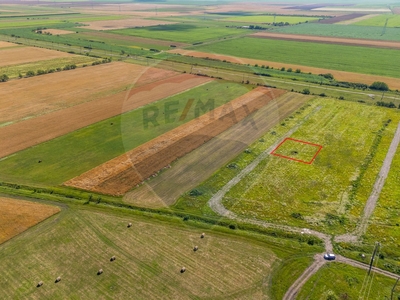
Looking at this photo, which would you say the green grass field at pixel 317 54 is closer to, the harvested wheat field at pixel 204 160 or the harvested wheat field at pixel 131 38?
the harvested wheat field at pixel 131 38

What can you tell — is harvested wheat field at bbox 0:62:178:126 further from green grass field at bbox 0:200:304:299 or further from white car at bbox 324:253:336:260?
white car at bbox 324:253:336:260

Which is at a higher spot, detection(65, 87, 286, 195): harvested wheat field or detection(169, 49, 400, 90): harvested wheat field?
detection(169, 49, 400, 90): harvested wheat field

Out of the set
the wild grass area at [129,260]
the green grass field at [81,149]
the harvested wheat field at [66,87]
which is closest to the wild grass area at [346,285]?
the wild grass area at [129,260]

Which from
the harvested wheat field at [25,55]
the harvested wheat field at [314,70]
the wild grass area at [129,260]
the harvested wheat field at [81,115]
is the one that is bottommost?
the wild grass area at [129,260]

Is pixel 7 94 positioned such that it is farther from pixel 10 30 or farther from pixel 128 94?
pixel 10 30

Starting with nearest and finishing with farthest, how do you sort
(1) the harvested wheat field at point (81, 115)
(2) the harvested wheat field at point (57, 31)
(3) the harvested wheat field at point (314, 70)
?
(1) the harvested wheat field at point (81, 115)
(3) the harvested wheat field at point (314, 70)
(2) the harvested wheat field at point (57, 31)

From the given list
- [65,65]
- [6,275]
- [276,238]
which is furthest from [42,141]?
[65,65]

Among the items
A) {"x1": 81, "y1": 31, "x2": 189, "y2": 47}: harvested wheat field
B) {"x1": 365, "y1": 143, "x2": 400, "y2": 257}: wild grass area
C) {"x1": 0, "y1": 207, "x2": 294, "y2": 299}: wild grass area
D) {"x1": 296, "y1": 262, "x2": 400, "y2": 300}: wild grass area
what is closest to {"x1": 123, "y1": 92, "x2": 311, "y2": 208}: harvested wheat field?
{"x1": 0, "y1": 207, "x2": 294, "y2": 299}: wild grass area
